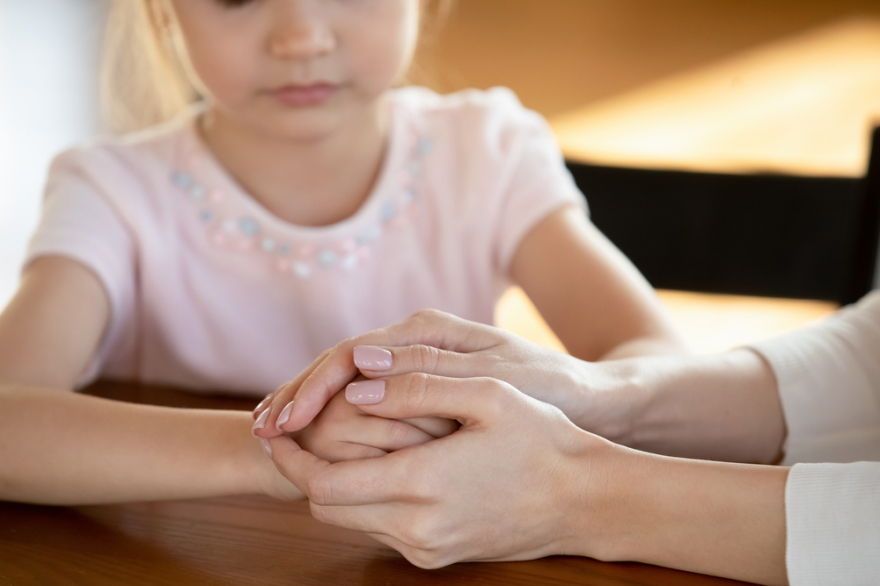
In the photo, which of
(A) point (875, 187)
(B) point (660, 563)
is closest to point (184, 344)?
(B) point (660, 563)

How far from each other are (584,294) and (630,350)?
135mm

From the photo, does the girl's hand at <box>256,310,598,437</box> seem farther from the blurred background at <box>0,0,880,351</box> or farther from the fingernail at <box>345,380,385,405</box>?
the blurred background at <box>0,0,880,351</box>

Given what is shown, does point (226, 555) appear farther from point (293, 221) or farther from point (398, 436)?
point (293, 221)

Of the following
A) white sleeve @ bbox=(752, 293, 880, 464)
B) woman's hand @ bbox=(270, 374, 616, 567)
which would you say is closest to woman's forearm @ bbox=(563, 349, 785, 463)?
white sleeve @ bbox=(752, 293, 880, 464)

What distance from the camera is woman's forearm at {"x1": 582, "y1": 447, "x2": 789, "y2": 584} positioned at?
476mm

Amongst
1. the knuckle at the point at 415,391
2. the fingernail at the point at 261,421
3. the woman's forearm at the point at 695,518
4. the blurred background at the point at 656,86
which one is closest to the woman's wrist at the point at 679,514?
the woman's forearm at the point at 695,518

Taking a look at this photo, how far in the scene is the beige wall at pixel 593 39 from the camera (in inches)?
92.2

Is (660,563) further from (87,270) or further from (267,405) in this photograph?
(87,270)

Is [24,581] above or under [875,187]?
under

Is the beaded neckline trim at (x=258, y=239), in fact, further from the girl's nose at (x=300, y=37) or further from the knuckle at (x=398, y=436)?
the knuckle at (x=398, y=436)

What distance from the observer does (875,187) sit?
988 millimetres

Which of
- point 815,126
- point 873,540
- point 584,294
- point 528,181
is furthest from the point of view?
point 815,126

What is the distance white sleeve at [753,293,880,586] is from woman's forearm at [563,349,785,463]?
0.06 ft

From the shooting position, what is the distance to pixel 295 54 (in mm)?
754
